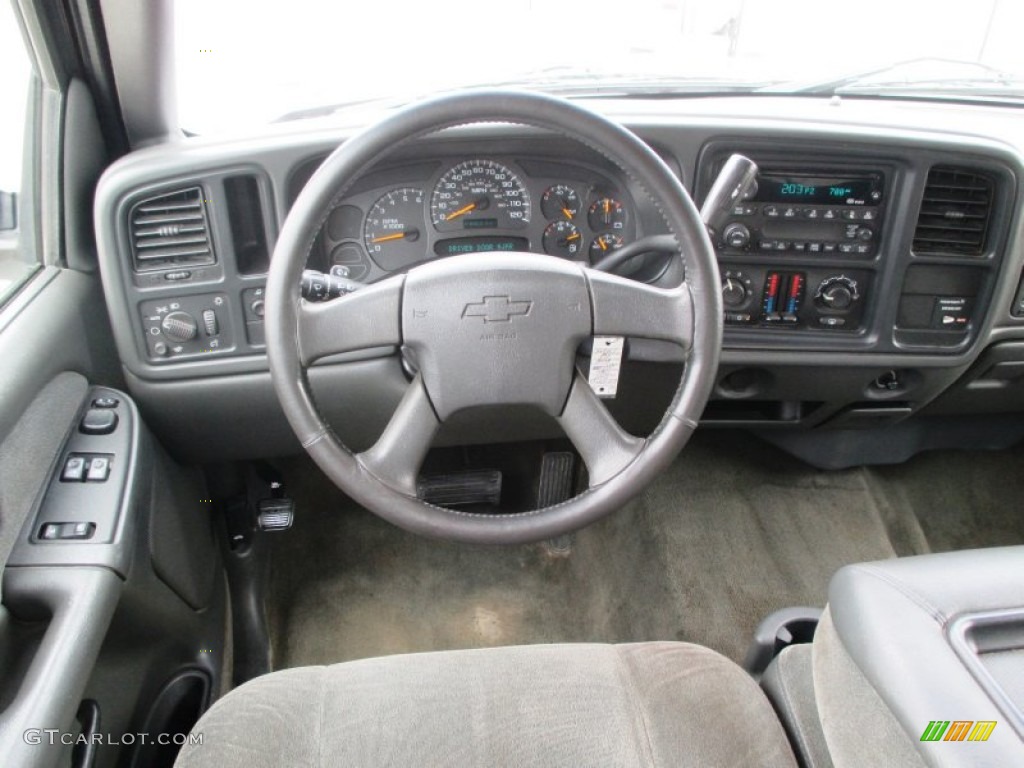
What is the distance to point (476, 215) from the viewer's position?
150 cm

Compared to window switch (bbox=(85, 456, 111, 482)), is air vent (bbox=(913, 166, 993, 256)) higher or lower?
higher

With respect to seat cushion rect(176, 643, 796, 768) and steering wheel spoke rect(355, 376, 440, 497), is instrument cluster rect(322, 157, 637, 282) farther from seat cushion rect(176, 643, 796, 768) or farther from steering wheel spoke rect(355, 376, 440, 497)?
seat cushion rect(176, 643, 796, 768)

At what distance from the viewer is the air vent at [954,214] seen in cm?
151

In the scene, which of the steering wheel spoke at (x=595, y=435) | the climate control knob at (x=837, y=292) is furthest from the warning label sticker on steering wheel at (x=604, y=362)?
the climate control knob at (x=837, y=292)

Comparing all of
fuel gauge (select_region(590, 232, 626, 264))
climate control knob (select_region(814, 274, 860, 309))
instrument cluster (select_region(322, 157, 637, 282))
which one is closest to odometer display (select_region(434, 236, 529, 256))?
instrument cluster (select_region(322, 157, 637, 282))

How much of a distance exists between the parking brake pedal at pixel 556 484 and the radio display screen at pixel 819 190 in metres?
0.82

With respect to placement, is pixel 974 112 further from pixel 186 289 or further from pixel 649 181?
pixel 186 289

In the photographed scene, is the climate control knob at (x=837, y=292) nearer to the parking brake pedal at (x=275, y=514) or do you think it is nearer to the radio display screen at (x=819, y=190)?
the radio display screen at (x=819, y=190)

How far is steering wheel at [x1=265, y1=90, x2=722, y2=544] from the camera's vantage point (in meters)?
1.00

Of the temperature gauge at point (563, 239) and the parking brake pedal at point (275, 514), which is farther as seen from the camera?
the parking brake pedal at point (275, 514)

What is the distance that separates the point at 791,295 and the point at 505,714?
100 cm

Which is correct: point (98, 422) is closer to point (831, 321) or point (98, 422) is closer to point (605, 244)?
point (605, 244)

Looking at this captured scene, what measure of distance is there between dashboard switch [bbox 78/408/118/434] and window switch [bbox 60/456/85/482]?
0.24 ft

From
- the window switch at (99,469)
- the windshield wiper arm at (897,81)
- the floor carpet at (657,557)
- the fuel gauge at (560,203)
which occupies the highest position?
the windshield wiper arm at (897,81)
